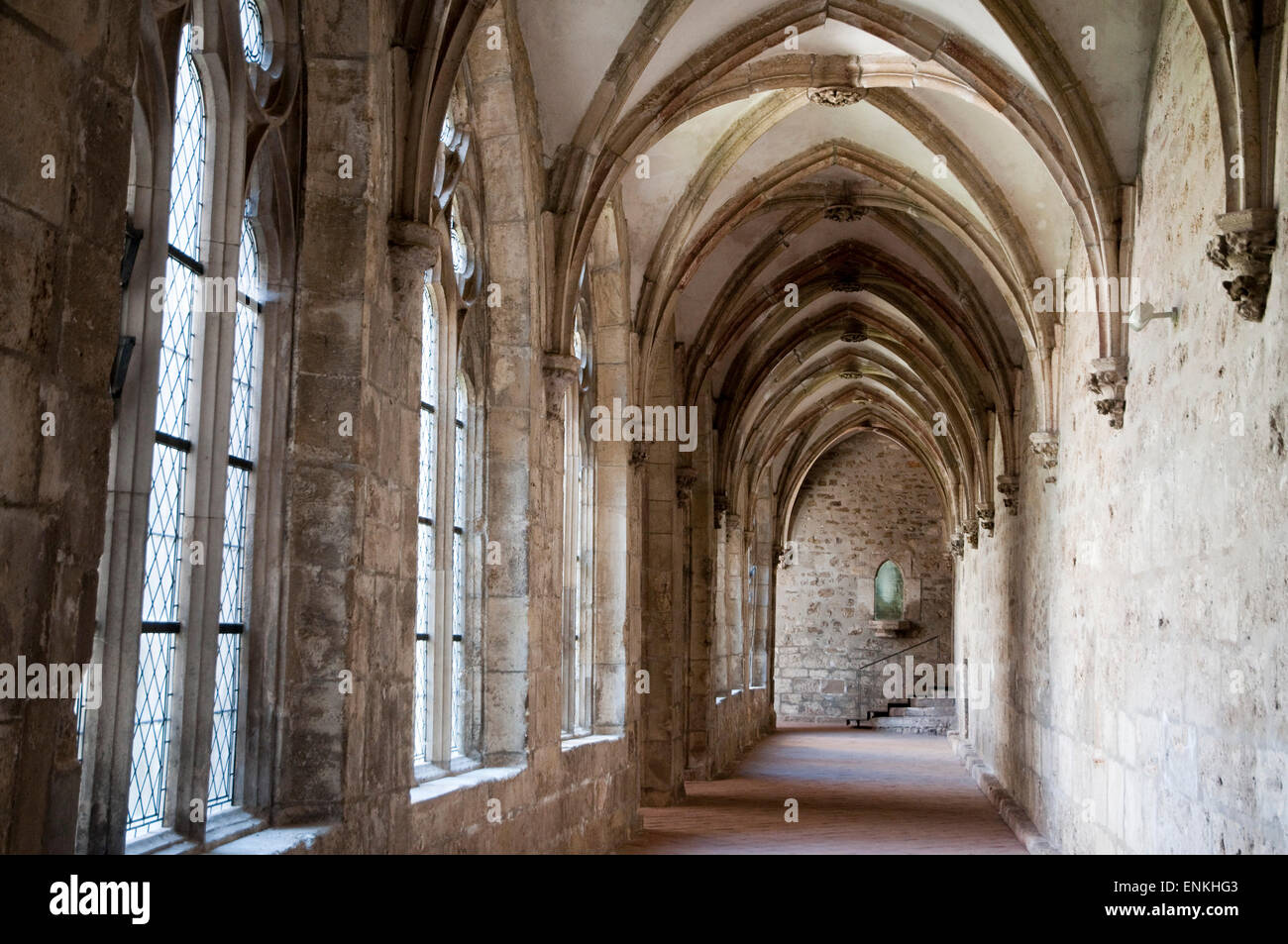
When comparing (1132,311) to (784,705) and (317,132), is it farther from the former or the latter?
(784,705)

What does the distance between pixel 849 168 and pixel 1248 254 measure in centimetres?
704

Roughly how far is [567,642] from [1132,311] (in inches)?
173

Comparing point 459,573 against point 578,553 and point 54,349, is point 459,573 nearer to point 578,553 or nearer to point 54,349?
point 578,553

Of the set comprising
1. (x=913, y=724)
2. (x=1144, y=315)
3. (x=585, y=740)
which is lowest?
(x=913, y=724)

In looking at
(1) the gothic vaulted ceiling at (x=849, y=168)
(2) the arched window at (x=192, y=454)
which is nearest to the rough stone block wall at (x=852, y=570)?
(1) the gothic vaulted ceiling at (x=849, y=168)

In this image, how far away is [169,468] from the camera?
12.8 feet

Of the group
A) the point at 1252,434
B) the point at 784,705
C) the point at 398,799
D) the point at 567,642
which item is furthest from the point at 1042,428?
the point at 784,705

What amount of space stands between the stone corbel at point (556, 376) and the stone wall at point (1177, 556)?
3.13m

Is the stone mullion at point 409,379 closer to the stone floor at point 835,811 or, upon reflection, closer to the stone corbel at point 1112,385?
the stone corbel at point 1112,385

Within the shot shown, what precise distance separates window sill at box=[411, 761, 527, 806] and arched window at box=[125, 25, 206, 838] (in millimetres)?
1668

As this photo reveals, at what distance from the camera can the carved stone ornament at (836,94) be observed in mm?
9266

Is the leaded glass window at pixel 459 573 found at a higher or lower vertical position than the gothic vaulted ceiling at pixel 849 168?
lower

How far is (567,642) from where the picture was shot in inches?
367

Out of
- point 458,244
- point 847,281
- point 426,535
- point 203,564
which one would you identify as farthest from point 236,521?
point 847,281
